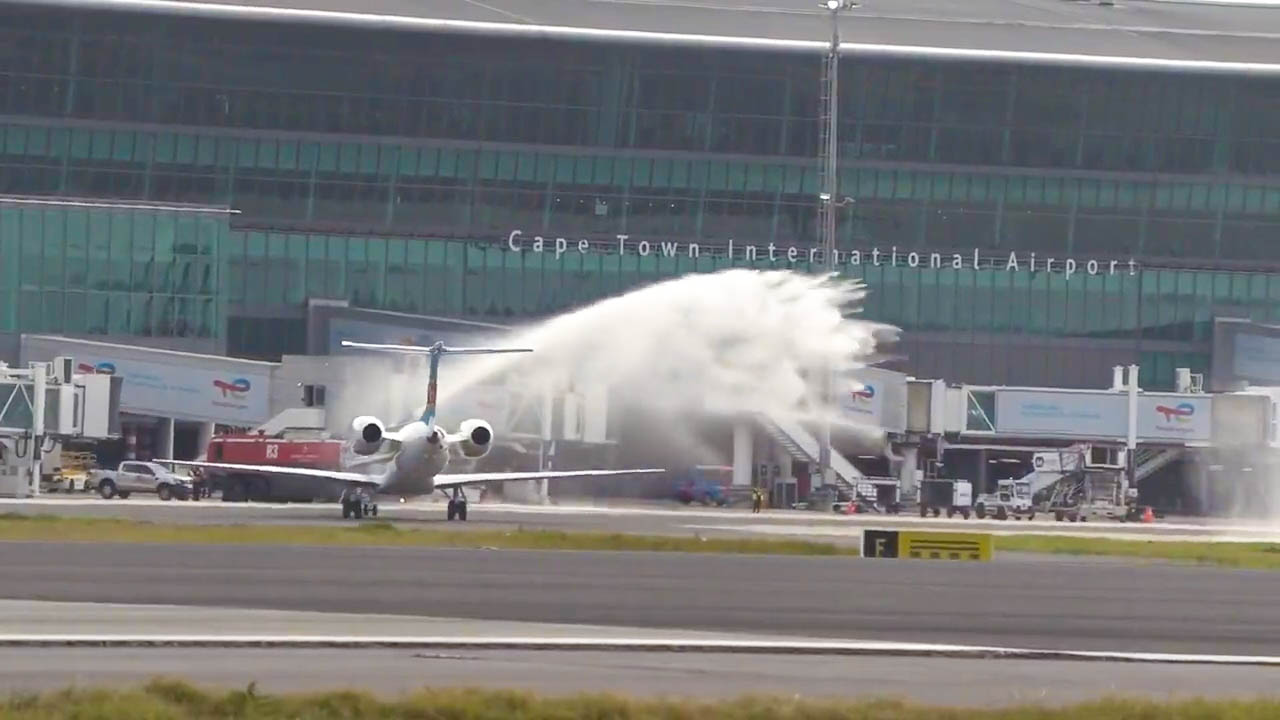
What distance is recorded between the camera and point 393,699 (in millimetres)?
23719

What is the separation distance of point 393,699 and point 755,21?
118139 mm

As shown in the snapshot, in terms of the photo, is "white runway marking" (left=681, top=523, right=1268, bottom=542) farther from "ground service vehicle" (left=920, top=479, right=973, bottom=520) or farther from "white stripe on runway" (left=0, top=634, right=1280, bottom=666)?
"white stripe on runway" (left=0, top=634, right=1280, bottom=666)

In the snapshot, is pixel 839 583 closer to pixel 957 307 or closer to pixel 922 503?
pixel 922 503

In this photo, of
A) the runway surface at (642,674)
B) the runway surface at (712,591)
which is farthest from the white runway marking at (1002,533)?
the runway surface at (642,674)

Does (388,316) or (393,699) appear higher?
(388,316)

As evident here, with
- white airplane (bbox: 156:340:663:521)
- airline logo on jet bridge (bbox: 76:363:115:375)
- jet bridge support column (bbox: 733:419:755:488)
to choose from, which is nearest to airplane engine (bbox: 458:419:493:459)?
white airplane (bbox: 156:340:663:521)

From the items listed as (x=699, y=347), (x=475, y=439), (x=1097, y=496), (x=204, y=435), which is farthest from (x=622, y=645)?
(x=204, y=435)

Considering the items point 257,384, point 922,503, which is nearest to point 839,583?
point 922,503

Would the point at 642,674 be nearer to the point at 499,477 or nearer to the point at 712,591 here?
the point at 712,591

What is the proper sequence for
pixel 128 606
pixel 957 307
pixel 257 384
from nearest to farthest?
pixel 128 606, pixel 257 384, pixel 957 307

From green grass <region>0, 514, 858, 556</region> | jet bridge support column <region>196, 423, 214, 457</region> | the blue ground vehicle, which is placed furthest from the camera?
jet bridge support column <region>196, 423, 214, 457</region>

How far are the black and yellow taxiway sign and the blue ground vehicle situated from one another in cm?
3391

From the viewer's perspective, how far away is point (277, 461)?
91562mm

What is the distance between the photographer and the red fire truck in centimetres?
8912
